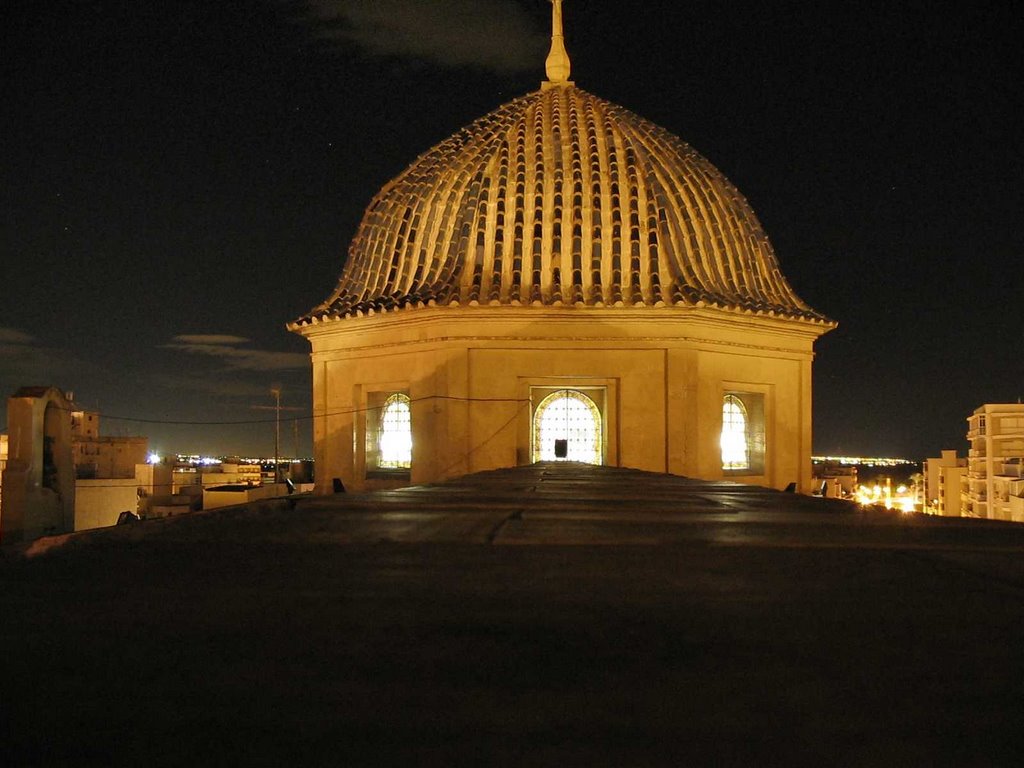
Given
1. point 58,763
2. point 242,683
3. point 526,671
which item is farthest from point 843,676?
point 58,763

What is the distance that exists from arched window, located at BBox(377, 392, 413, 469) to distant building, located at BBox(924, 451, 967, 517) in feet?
141

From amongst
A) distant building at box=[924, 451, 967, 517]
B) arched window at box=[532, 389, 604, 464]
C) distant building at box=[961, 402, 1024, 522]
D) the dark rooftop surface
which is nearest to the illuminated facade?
arched window at box=[532, 389, 604, 464]

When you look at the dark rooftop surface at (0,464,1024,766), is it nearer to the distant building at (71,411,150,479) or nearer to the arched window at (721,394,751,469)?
the arched window at (721,394,751,469)

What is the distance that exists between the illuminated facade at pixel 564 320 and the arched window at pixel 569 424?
0.09 ft

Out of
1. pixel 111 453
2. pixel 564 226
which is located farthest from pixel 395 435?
pixel 111 453

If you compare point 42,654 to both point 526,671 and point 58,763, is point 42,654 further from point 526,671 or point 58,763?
point 526,671

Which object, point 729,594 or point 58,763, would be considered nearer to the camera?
point 58,763

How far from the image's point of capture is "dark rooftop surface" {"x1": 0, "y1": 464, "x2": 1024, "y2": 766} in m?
1.37

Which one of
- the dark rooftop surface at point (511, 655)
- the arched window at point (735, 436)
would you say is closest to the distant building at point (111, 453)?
the arched window at point (735, 436)

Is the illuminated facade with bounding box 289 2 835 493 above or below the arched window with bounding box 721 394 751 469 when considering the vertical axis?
Result: above

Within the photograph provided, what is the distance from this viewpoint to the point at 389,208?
1948 centimetres

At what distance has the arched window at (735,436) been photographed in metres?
18.1

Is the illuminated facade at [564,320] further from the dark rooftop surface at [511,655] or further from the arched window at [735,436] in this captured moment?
the dark rooftop surface at [511,655]

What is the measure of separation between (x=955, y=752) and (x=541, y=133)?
712 inches
